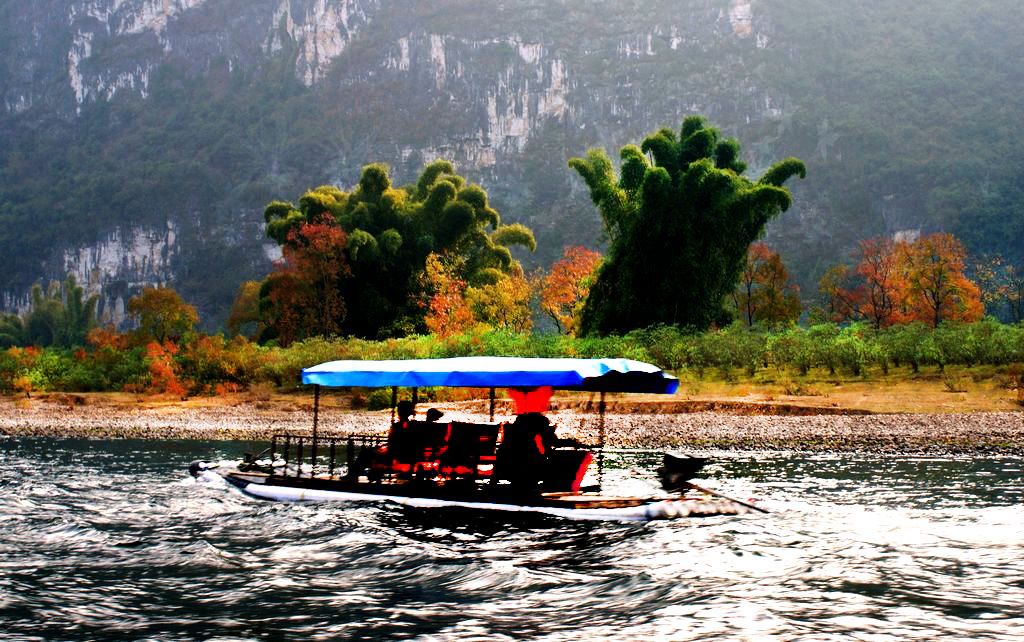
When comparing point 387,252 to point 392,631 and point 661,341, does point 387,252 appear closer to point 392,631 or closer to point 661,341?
point 661,341

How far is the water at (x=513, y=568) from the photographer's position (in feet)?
34.8

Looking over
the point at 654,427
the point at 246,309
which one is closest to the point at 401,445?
the point at 654,427

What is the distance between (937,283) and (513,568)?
57496mm

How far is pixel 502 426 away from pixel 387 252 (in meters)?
49.0

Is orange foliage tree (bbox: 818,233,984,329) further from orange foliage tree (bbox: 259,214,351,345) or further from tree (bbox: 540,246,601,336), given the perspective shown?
orange foliage tree (bbox: 259,214,351,345)

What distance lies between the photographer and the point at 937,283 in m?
63.7

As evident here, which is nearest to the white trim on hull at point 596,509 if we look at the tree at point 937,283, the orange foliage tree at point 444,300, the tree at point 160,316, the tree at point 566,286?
the orange foliage tree at point 444,300

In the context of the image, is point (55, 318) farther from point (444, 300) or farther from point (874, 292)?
point (874, 292)

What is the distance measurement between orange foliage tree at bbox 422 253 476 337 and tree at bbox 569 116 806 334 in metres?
7.45

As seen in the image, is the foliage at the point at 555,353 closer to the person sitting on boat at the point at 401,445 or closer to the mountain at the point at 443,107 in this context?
the person sitting on boat at the point at 401,445

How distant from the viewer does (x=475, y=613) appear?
11.1m

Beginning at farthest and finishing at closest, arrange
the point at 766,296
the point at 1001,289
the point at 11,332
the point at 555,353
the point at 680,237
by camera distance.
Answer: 1. the point at 11,332
2. the point at 766,296
3. the point at 1001,289
4. the point at 680,237
5. the point at 555,353

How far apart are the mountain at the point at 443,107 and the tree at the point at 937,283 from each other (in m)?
63.5

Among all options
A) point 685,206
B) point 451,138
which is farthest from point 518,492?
A: point 451,138
